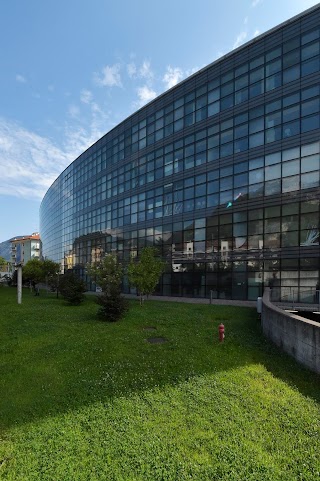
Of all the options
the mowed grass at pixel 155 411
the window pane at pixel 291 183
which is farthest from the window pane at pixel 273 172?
the mowed grass at pixel 155 411

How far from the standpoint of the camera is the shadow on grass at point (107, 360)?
8148 mm

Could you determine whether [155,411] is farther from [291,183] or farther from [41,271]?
[41,271]

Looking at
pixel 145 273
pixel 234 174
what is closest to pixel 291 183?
pixel 234 174

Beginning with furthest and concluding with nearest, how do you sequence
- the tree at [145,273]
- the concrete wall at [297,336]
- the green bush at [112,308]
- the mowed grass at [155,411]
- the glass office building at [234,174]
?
the glass office building at [234,174] → the tree at [145,273] → the green bush at [112,308] → the concrete wall at [297,336] → the mowed grass at [155,411]

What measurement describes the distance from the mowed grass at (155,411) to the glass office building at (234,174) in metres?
13.8

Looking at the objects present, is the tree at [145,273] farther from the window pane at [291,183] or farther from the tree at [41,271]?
the tree at [41,271]

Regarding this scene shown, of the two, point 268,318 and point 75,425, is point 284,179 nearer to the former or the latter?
point 268,318

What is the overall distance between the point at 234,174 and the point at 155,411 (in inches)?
1114

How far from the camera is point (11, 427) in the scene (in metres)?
6.68

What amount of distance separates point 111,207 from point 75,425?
43.8 meters

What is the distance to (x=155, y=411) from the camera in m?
7.31

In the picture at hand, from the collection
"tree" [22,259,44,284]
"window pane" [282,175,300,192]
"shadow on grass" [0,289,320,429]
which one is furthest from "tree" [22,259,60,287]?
"window pane" [282,175,300,192]

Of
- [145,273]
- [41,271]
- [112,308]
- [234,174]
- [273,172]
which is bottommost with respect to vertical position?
[112,308]

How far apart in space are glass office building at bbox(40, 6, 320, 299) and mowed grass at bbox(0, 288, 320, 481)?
13.8 m
